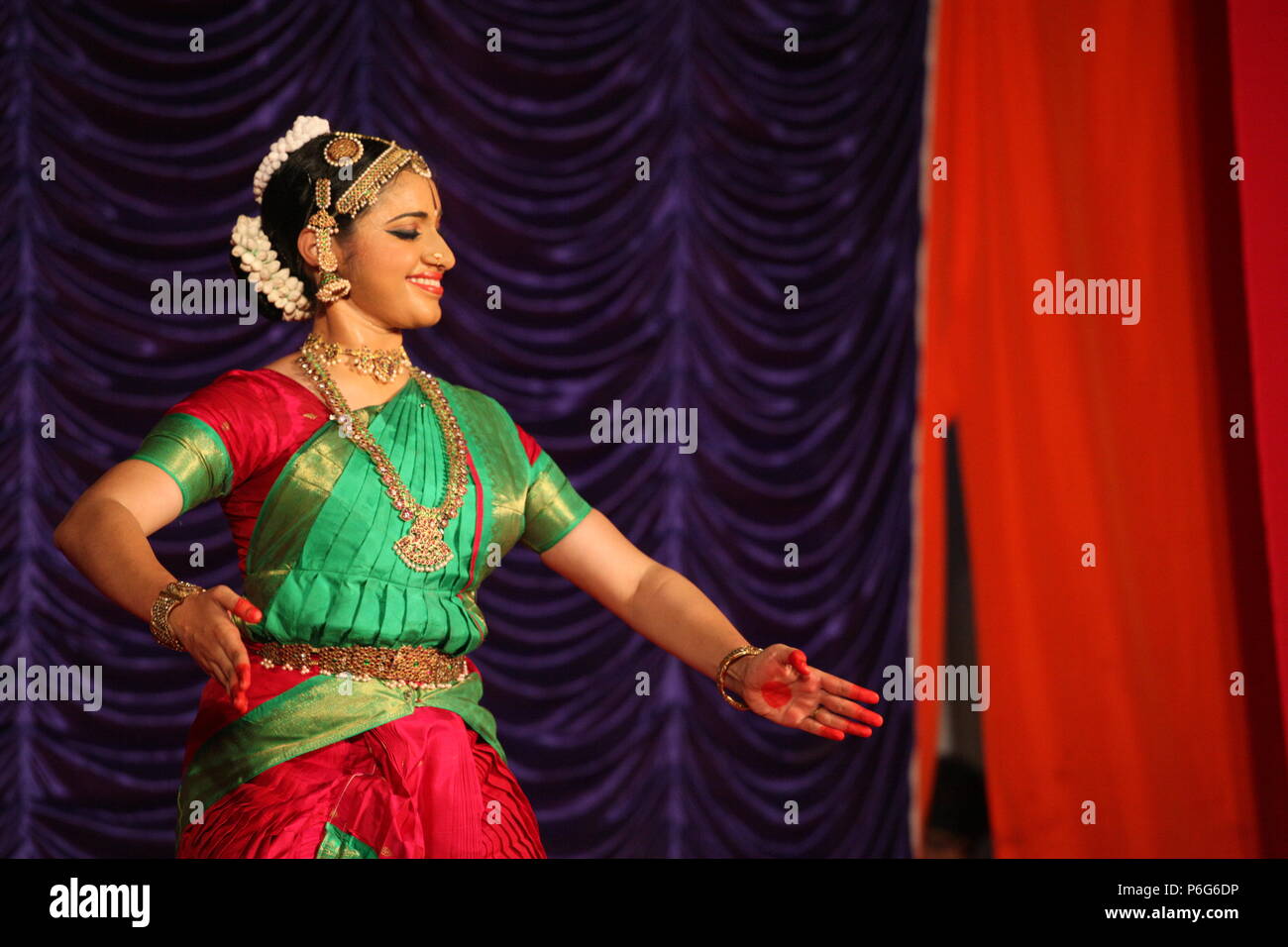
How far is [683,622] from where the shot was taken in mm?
2613

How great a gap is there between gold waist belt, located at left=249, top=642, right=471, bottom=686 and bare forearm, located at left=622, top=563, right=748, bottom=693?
1.36 ft

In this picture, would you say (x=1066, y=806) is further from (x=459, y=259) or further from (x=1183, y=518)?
(x=459, y=259)

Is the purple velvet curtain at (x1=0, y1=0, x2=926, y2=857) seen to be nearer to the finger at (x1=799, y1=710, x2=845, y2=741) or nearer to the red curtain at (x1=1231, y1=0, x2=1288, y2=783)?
the red curtain at (x1=1231, y1=0, x2=1288, y2=783)

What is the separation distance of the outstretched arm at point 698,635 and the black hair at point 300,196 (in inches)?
25.9

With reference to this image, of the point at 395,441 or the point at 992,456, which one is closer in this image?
the point at 395,441

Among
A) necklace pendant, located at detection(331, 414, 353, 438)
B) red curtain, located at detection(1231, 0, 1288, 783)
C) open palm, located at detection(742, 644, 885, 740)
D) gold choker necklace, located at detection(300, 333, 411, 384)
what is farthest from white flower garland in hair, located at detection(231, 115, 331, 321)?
red curtain, located at detection(1231, 0, 1288, 783)

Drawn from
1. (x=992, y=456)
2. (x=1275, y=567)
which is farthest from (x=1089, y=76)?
(x=1275, y=567)

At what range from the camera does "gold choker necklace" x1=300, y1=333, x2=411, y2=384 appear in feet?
8.71

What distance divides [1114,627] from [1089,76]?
1618mm

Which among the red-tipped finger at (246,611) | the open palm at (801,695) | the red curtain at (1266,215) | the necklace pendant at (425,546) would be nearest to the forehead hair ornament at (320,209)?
the necklace pendant at (425,546)

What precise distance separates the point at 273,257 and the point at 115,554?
76 centimetres

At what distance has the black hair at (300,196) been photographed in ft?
8.82

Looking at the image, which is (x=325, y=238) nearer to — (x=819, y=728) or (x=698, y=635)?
(x=698, y=635)

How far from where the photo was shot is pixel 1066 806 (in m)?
4.42
